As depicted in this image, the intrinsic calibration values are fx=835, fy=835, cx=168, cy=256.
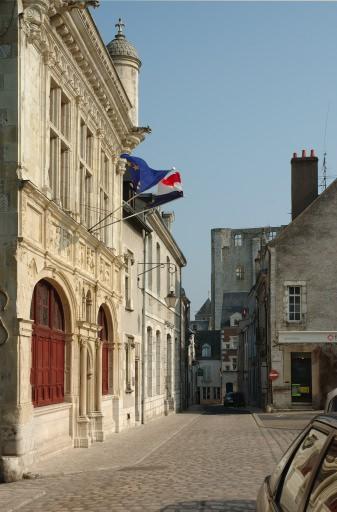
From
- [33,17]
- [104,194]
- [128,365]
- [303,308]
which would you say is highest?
[33,17]

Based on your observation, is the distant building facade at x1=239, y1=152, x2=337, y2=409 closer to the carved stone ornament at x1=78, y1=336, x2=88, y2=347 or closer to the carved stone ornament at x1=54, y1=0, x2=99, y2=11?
the carved stone ornament at x1=78, y1=336, x2=88, y2=347

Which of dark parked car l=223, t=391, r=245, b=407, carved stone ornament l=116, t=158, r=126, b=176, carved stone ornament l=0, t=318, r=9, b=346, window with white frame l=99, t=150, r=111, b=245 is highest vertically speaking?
carved stone ornament l=116, t=158, r=126, b=176

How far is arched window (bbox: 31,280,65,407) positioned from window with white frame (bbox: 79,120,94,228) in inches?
118

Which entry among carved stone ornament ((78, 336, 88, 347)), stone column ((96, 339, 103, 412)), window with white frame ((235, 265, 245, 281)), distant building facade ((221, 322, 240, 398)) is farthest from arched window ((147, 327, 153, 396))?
window with white frame ((235, 265, 245, 281))

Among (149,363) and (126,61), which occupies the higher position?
(126,61)

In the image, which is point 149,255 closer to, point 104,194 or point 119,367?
point 119,367

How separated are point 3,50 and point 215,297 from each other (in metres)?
83.5

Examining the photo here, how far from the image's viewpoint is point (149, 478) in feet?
41.7

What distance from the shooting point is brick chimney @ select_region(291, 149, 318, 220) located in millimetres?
38750

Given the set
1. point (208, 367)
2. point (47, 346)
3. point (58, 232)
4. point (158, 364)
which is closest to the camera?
point (47, 346)

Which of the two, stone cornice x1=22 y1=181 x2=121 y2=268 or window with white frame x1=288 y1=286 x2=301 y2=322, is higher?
stone cornice x1=22 y1=181 x2=121 y2=268

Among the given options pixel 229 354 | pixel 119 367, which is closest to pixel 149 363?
pixel 119 367

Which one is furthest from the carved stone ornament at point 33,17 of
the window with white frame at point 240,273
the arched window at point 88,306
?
the window with white frame at point 240,273

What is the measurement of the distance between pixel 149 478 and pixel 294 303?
2529cm
